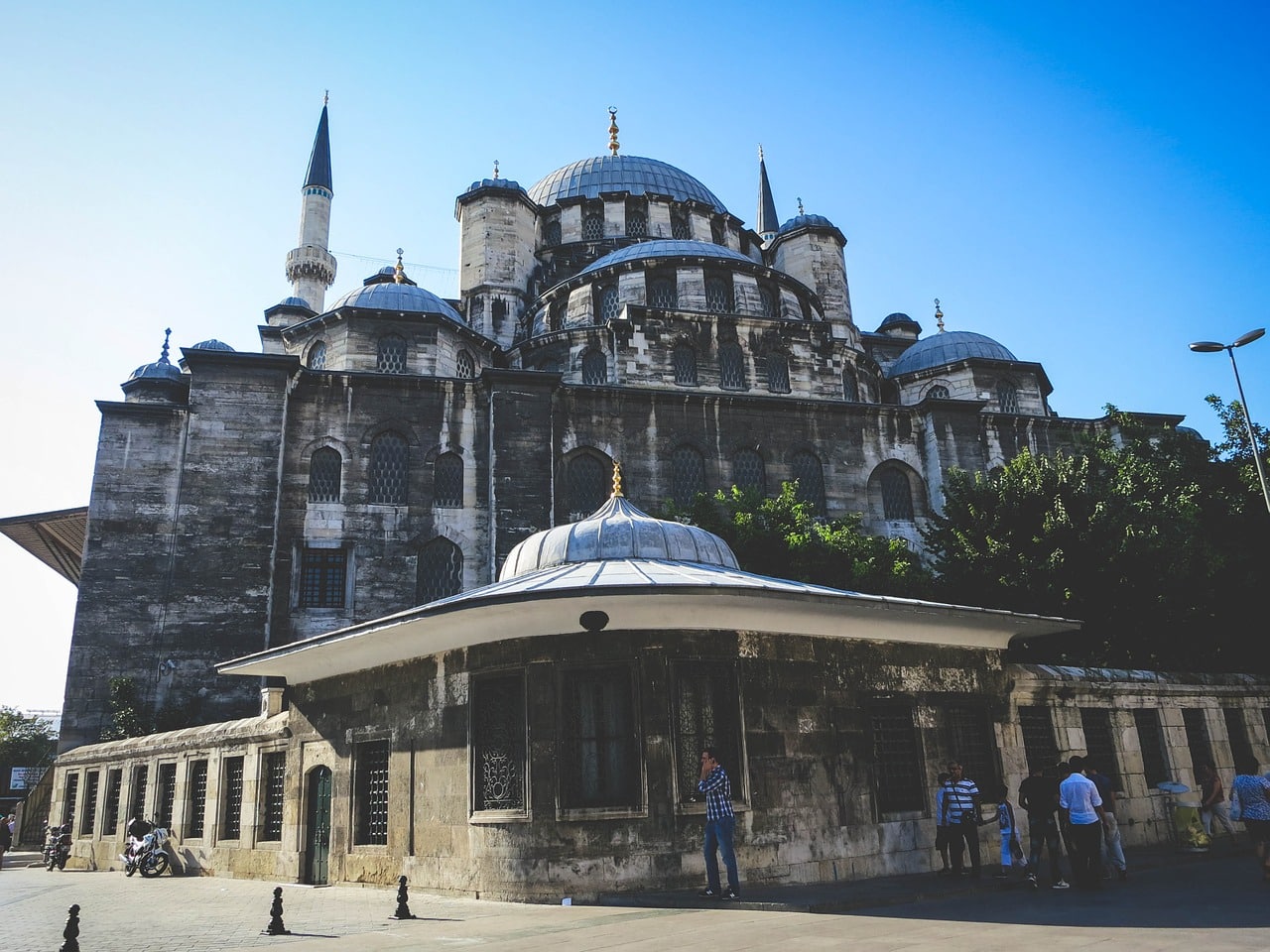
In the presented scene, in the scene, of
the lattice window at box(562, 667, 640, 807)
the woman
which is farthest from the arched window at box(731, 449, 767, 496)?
the woman

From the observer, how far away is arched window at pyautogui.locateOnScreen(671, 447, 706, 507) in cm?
2253

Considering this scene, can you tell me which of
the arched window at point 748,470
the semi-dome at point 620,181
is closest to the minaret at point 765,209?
the semi-dome at point 620,181

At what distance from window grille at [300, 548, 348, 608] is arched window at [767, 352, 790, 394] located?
12.5m

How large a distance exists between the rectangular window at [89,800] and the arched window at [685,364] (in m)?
16.1

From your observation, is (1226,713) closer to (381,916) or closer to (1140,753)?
(1140,753)

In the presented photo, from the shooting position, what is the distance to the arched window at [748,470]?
22984mm

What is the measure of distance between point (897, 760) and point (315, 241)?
33.8m

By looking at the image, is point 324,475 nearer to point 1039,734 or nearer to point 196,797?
point 196,797

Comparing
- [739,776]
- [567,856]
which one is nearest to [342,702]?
[567,856]

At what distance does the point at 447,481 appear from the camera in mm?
21172

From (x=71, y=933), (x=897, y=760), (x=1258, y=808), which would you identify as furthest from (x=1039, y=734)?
(x=71, y=933)

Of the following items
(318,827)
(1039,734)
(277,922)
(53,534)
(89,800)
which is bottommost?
(277,922)

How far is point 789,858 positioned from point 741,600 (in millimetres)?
2591

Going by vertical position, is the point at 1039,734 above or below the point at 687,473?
below
